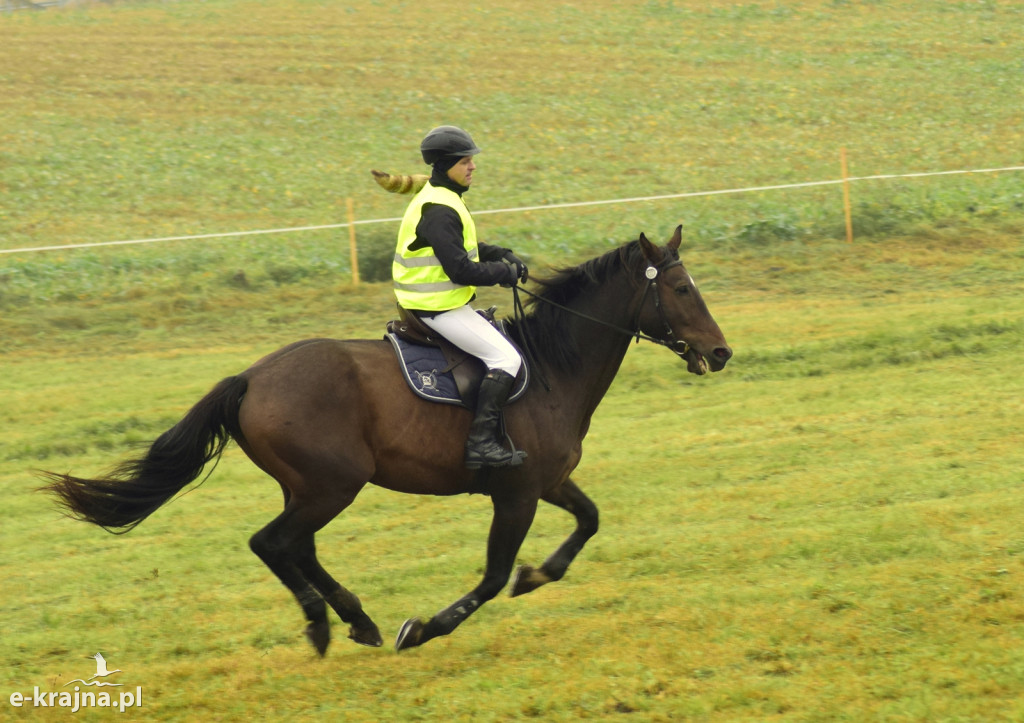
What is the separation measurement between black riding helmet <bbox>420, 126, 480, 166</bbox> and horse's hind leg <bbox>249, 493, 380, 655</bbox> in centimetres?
193

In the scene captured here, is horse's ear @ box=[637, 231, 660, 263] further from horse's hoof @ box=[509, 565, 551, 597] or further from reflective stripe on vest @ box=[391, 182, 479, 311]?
horse's hoof @ box=[509, 565, 551, 597]

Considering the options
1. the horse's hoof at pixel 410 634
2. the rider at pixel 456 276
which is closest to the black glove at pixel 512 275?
the rider at pixel 456 276

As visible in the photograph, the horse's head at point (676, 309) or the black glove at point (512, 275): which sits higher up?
the black glove at point (512, 275)

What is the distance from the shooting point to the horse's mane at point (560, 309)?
6.95 m

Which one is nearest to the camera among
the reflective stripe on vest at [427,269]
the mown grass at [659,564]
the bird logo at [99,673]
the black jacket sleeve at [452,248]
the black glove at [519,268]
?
the mown grass at [659,564]

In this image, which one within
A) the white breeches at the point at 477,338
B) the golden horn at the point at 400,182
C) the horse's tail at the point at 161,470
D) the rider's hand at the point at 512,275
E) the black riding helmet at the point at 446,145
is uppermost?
the black riding helmet at the point at 446,145

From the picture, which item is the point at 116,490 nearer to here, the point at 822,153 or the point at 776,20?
the point at 822,153

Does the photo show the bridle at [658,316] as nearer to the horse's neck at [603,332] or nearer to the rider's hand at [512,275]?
the horse's neck at [603,332]

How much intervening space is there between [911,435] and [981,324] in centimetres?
446

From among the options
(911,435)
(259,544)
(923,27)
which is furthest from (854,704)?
(923,27)

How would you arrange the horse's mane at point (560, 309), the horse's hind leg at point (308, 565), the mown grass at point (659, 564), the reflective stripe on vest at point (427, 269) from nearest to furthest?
the mown grass at point (659, 564) < the horse's hind leg at point (308, 565) < the reflective stripe on vest at point (427, 269) < the horse's mane at point (560, 309)

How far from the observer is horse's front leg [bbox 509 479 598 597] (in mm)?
7035

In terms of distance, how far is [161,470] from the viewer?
6594mm

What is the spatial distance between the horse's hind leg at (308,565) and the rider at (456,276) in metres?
0.86
